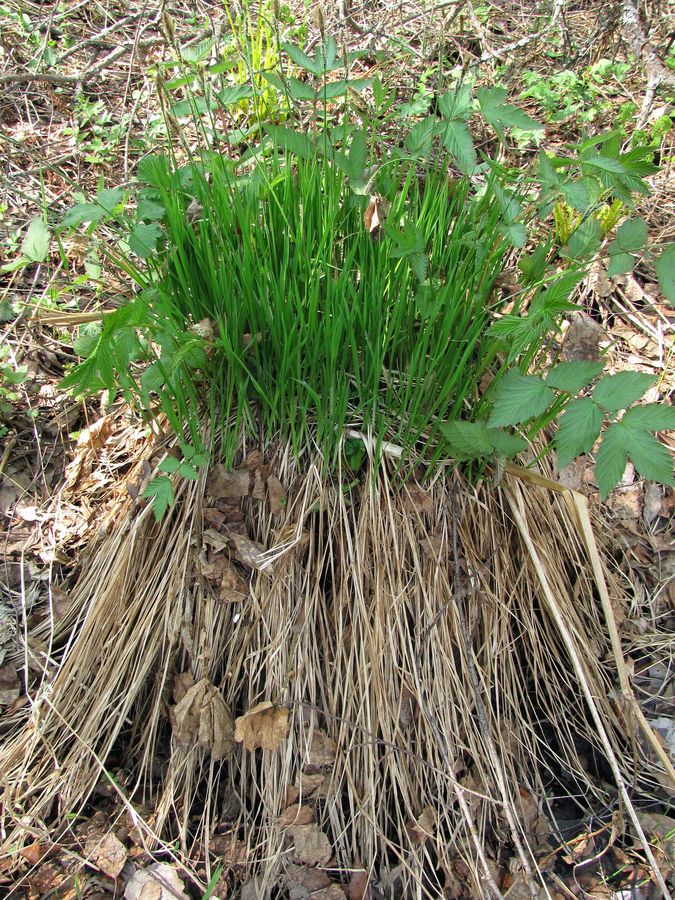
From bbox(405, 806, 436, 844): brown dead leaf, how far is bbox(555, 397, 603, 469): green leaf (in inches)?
35.1

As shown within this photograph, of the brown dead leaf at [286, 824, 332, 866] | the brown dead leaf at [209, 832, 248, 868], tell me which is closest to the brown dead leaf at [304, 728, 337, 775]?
the brown dead leaf at [286, 824, 332, 866]

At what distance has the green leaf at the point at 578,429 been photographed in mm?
1136

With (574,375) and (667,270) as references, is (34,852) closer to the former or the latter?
(574,375)

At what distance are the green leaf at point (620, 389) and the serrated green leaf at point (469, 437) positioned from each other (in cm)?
26

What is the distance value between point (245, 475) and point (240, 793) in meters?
0.78

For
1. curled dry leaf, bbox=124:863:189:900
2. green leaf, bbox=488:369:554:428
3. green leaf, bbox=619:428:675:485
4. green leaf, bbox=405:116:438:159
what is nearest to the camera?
green leaf, bbox=619:428:675:485

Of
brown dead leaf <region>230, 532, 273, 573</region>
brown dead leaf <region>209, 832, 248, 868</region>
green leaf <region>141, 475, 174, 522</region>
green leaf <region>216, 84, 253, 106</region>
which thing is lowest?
brown dead leaf <region>209, 832, 248, 868</region>

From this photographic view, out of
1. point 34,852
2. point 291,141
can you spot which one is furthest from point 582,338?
point 34,852

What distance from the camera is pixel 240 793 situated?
150cm

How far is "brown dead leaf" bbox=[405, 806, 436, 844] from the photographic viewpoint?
140 centimetres

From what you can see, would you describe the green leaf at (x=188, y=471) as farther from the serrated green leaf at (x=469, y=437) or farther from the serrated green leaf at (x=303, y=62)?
the serrated green leaf at (x=303, y=62)

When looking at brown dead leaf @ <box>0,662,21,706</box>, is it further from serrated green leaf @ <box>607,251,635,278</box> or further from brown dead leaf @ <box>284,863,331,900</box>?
serrated green leaf @ <box>607,251,635,278</box>

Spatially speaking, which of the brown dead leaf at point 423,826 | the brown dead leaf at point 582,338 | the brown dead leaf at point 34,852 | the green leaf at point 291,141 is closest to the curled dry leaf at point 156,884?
the brown dead leaf at point 34,852

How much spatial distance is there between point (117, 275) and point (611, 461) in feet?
4.72
